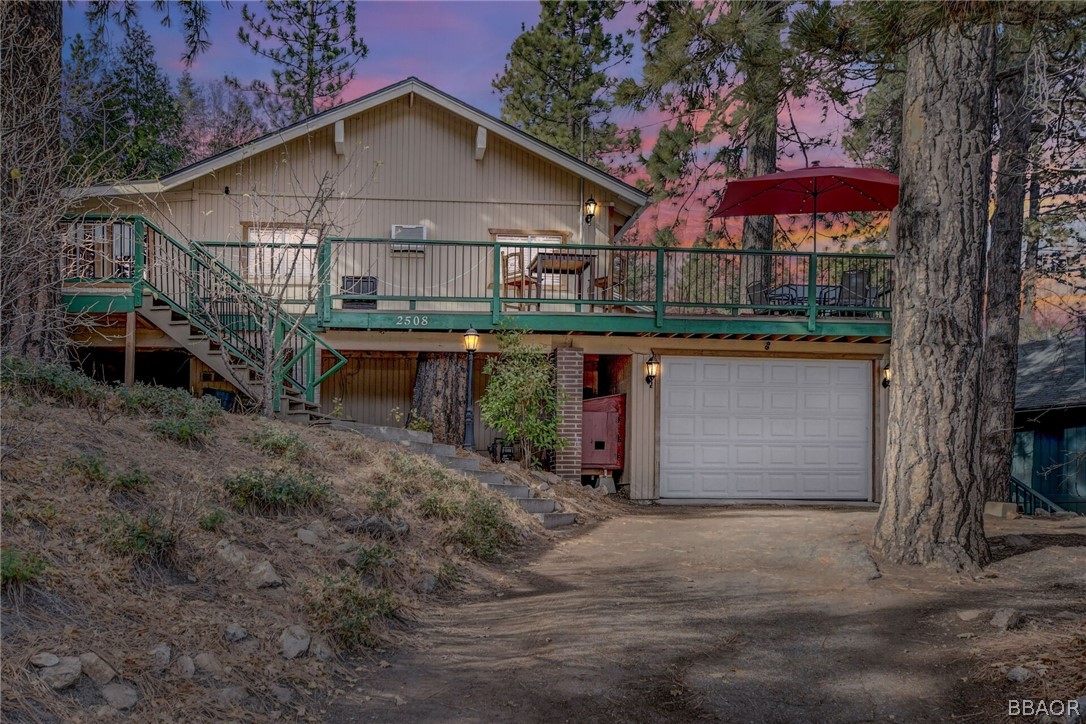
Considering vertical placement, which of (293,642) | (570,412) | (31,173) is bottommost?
(293,642)

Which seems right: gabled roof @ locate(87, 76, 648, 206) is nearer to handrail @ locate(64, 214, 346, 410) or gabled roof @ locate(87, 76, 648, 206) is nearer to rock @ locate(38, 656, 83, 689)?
handrail @ locate(64, 214, 346, 410)

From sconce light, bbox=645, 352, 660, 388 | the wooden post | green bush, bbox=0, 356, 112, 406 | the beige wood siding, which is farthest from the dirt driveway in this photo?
the wooden post

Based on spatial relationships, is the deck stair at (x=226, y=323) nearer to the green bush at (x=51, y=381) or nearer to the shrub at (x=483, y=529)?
the green bush at (x=51, y=381)

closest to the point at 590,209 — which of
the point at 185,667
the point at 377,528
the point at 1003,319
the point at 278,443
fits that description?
the point at 1003,319

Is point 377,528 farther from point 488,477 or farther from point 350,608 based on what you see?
point 488,477

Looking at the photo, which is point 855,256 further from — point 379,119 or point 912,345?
point 379,119

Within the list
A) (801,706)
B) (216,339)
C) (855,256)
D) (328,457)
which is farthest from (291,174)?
(801,706)

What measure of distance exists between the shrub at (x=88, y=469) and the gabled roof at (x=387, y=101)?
347 inches

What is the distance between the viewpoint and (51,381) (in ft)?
23.3

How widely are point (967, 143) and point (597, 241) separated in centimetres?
796

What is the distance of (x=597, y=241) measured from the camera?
14.8 metres

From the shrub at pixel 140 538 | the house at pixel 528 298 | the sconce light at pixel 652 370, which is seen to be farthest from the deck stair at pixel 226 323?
the shrub at pixel 140 538

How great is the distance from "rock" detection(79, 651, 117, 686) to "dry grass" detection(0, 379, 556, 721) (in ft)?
0.14

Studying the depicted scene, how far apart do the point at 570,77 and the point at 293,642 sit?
2388 cm
